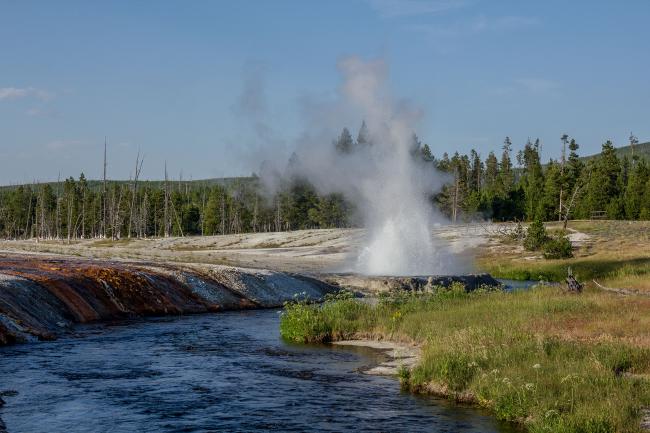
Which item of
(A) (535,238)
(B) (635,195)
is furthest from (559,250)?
(B) (635,195)

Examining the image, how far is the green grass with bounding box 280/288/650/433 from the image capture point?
41.6 feet

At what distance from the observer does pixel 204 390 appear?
53.4 ft

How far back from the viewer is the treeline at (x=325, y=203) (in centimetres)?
11250

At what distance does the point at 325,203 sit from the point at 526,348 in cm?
11244

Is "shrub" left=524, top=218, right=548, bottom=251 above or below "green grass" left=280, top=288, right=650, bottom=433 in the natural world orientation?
above

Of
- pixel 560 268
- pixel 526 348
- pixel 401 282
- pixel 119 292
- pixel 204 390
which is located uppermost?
pixel 526 348

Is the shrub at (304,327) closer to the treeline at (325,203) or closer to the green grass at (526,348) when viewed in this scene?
the green grass at (526,348)

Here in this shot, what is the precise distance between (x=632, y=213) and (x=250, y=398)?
105 meters

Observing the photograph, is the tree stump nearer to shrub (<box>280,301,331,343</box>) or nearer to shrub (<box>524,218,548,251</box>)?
shrub (<box>280,301,331,343</box>)

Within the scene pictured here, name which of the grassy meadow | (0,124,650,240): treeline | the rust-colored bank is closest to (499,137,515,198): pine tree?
(0,124,650,240): treeline

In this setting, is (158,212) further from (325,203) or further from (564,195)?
(564,195)

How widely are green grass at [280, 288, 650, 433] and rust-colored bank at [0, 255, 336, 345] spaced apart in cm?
341

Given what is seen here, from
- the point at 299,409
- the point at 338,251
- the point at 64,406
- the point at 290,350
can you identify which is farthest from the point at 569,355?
the point at 338,251

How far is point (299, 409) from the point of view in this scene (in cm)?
1462
